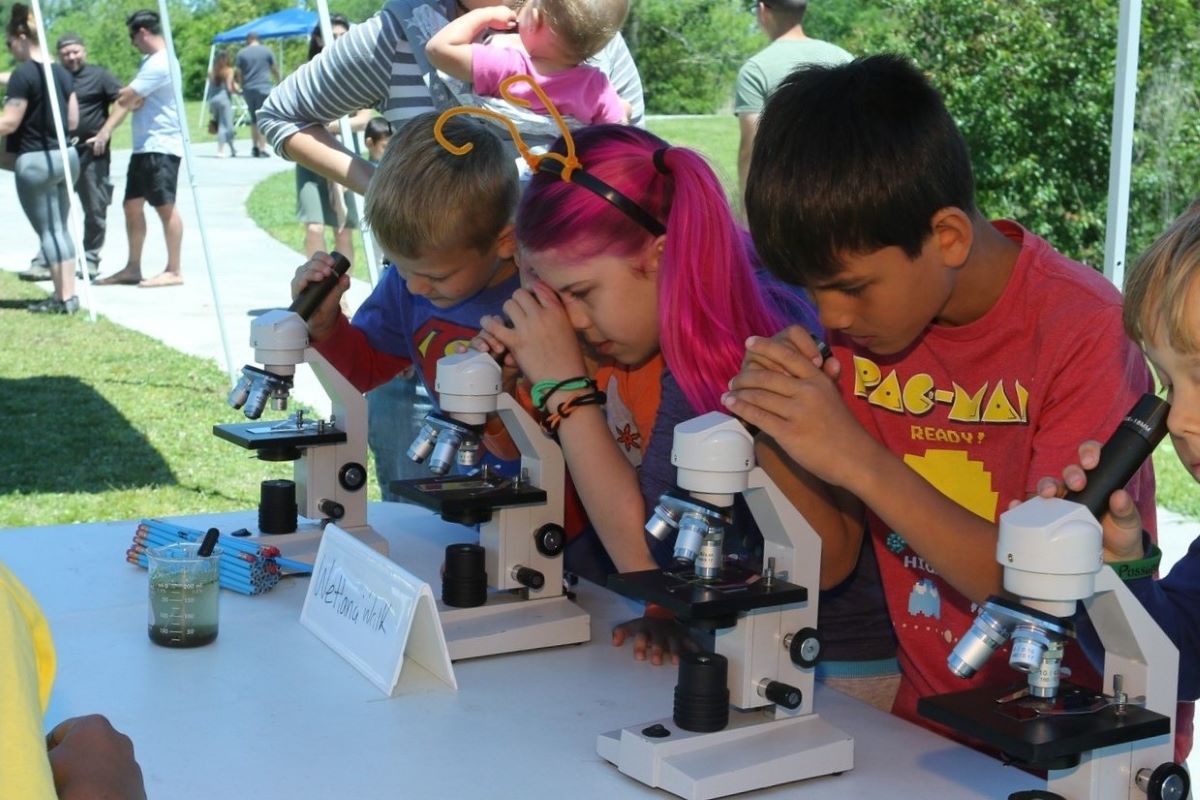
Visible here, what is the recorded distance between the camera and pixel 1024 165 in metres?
6.83

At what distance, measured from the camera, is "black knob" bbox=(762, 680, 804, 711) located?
4.76ft

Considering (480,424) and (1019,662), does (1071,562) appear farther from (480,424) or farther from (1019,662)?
(480,424)

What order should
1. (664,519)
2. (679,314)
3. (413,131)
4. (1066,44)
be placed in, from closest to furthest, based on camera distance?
(664,519)
(679,314)
(413,131)
(1066,44)

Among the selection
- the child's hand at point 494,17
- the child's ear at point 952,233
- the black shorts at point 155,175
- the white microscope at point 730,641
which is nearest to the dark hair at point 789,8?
the child's hand at point 494,17

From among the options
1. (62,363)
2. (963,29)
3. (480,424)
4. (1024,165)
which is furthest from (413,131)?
(62,363)

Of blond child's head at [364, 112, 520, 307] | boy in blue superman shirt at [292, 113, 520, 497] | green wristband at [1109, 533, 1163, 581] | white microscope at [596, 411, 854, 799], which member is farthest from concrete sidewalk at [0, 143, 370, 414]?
green wristband at [1109, 533, 1163, 581]

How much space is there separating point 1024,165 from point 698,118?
6.80 ft

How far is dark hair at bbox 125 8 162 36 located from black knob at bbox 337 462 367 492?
6.25 m

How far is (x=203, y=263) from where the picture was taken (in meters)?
9.99

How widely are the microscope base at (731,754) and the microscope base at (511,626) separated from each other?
34 centimetres

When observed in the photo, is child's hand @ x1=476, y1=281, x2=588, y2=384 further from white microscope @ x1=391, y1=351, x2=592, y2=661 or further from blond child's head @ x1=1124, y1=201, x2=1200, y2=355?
blond child's head @ x1=1124, y1=201, x2=1200, y2=355

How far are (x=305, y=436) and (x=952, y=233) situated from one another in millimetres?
1094

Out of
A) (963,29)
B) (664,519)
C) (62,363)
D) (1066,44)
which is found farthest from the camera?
(62,363)

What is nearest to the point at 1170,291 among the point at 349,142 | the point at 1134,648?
the point at 1134,648
